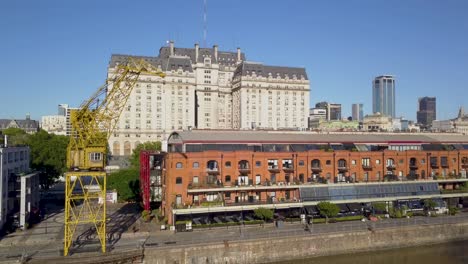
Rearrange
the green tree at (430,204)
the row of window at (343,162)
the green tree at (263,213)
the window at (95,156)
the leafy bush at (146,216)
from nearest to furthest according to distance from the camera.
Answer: the window at (95,156)
the green tree at (263,213)
the row of window at (343,162)
the leafy bush at (146,216)
the green tree at (430,204)

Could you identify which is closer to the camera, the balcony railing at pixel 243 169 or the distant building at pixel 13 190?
the distant building at pixel 13 190

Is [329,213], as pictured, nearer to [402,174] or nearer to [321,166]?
[321,166]

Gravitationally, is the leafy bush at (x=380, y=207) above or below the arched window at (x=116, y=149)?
below

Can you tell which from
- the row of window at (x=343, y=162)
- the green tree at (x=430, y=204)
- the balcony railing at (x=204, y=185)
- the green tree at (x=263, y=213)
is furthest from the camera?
the green tree at (x=430, y=204)

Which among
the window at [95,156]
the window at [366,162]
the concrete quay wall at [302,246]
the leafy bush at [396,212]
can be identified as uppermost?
the window at [95,156]

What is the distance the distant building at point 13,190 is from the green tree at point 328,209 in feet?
132

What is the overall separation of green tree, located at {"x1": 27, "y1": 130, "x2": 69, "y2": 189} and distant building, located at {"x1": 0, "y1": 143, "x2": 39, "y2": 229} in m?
26.9

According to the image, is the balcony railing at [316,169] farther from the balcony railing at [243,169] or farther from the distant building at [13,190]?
the distant building at [13,190]

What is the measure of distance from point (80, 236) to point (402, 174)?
168 ft

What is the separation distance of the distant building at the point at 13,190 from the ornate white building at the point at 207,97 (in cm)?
8956

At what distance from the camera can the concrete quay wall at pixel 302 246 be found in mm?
43562

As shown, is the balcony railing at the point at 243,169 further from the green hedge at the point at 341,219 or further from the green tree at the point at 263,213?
the green hedge at the point at 341,219

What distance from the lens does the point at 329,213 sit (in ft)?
184

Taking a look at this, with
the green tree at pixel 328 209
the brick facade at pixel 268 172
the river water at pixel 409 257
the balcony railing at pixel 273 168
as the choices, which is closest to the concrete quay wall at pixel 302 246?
the river water at pixel 409 257
